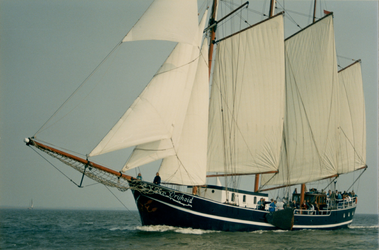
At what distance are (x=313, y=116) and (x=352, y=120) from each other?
40.0 feet

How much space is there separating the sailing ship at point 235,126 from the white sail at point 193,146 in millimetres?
78

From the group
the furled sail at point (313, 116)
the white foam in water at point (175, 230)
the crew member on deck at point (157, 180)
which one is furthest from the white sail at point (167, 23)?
the furled sail at point (313, 116)

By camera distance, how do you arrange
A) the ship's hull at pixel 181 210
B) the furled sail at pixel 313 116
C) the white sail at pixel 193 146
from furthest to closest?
1. the furled sail at pixel 313 116
2. the white sail at pixel 193 146
3. the ship's hull at pixel 181 210

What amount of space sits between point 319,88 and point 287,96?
3.31m

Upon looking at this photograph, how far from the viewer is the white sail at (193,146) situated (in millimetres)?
31000

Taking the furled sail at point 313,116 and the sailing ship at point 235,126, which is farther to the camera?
the furled sail at point 313,116

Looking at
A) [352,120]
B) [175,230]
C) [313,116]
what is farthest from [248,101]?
[352,120]

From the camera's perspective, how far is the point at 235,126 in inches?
1529

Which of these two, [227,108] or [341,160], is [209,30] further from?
[341,160]

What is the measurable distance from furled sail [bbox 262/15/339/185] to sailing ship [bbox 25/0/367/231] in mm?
102

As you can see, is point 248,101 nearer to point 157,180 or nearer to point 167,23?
point 157,180

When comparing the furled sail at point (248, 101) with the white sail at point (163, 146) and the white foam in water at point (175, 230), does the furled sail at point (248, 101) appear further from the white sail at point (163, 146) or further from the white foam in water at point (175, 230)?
the white foam in water at point (175, 230)

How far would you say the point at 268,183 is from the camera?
43.1 m

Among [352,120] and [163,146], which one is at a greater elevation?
[352,120]
